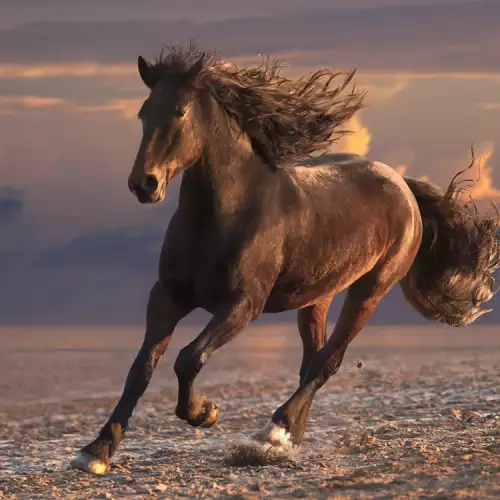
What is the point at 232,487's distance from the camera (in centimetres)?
851

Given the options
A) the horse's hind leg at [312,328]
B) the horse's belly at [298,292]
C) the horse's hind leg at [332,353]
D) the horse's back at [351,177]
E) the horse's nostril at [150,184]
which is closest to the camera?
the horse's nostril at [150,184]

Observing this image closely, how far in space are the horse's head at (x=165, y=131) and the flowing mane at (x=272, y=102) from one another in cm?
5

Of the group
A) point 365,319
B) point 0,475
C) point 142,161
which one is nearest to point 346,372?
point 365,319

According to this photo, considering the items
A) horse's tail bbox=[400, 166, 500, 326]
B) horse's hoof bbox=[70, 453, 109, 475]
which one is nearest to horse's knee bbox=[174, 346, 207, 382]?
horse's hoof bbox=[70, 453, 109, 475]

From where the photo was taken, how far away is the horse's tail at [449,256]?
38.7 feet

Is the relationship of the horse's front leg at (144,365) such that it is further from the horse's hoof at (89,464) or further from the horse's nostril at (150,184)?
the horse's nostril at (150,184)

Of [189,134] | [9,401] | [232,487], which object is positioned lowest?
[9,401]

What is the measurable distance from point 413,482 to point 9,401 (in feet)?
25.6

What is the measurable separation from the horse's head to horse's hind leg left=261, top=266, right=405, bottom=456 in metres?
2.06

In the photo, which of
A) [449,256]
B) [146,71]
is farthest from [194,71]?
[449,256]

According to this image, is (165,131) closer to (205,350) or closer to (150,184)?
(150,184)

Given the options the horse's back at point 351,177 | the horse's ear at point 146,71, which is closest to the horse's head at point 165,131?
the horse's ear at point 146,71

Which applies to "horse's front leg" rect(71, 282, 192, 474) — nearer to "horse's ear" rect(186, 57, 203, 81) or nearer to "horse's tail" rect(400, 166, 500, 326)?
"horse's ear" rect(186, 57, 203, 81)

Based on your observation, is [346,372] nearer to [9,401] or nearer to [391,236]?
[9,401]
